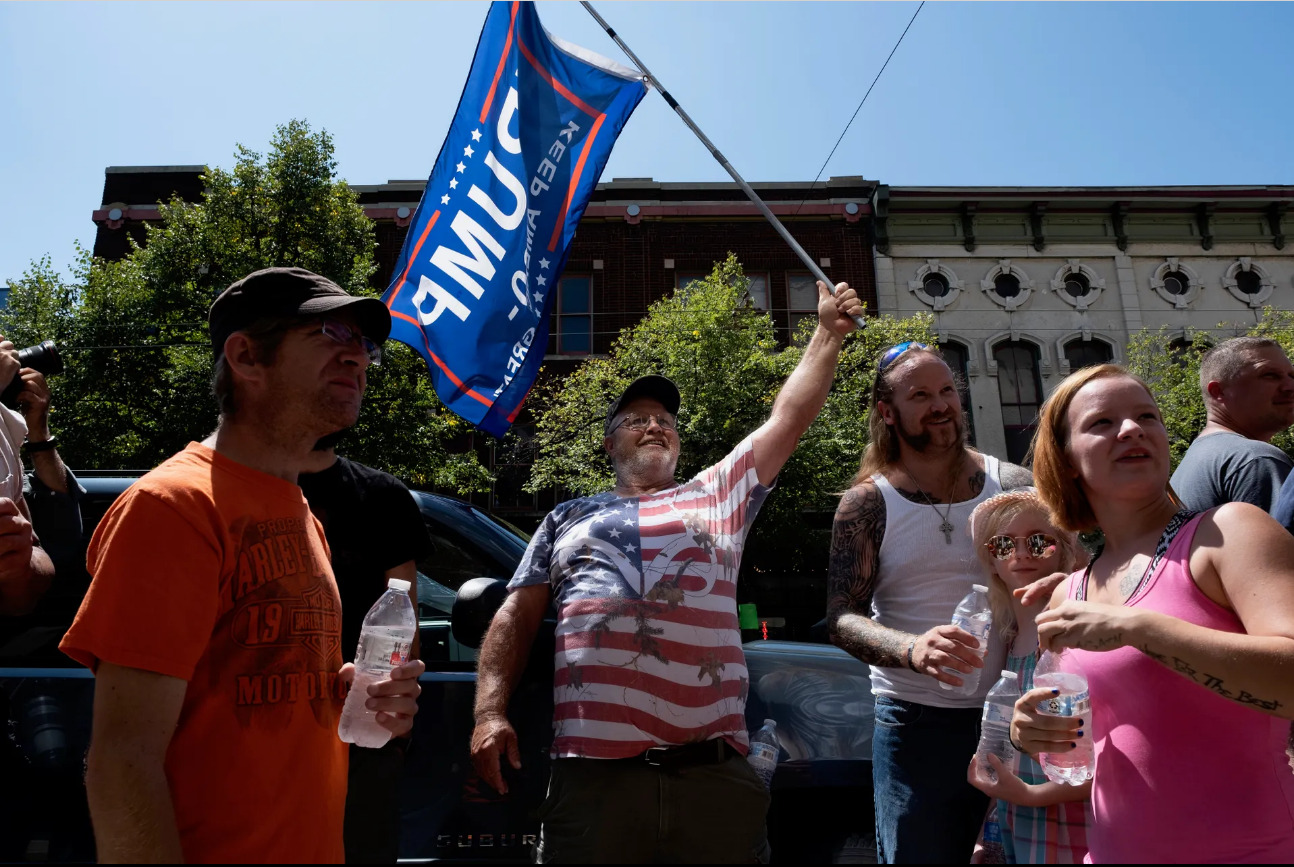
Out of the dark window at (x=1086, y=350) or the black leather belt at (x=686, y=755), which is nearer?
the black leather belt at (x=686, y=755)

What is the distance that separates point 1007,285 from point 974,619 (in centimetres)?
2083

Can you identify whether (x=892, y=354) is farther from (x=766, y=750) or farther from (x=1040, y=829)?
(x=1040, y=829)

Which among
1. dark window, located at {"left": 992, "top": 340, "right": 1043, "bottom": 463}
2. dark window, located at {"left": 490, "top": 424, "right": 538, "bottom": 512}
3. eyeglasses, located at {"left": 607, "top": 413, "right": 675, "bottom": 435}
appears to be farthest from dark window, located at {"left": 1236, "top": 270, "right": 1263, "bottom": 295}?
eyeglasses, located at {"left": 607, "top": 413, "right": 675, "bottom": 435}

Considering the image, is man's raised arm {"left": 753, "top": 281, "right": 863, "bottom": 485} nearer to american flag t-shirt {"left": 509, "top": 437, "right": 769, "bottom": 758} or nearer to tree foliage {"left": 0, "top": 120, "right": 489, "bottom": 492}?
american flag t-shirt {"left": 509, "top": 437, "right": 769, "bottom": 758}

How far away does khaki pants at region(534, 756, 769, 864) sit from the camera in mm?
2473

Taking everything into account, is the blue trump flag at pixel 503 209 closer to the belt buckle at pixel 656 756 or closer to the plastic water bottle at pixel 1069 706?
the belt buckle at pixel 656 756

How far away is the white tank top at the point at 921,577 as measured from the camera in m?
2.66

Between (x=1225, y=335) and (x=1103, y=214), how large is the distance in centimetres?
407

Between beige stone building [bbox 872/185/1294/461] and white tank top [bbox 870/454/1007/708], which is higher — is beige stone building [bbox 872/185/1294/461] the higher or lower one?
the higher one

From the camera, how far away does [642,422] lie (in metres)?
3.28

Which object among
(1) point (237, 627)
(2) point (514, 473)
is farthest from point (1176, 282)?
(1) point (237, 627)

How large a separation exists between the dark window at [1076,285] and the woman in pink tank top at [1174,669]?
21714 millimetres

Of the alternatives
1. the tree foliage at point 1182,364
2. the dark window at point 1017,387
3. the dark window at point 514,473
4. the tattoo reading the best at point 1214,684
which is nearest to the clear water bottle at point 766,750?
the tattoo reading the best at point 1214,684

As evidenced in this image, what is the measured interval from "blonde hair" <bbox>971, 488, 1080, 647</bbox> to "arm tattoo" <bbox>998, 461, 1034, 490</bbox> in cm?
23
